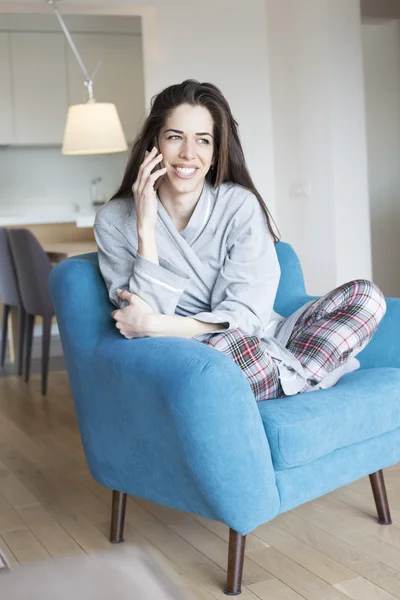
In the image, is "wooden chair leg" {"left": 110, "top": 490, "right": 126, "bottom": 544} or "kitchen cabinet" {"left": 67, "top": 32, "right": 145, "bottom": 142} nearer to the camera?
"wooden chair leg" {"left": 110, "top": 490, "right": 126, "bottom": 544}

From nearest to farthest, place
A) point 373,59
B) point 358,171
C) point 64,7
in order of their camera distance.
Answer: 1. point 358,171
2. point 64,7
3. point 373,59

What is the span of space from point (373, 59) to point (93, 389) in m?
4.58

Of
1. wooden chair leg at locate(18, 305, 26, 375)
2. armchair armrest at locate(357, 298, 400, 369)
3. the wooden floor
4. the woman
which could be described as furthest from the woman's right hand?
wooden chair leg at locate(18, 305, 26, 375)

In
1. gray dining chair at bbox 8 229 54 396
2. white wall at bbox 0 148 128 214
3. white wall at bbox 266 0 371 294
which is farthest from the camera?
white wall at bbox 0 148 128 214

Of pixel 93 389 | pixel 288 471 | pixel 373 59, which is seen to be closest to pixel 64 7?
pixel 373 59

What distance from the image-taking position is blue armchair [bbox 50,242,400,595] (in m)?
1.72

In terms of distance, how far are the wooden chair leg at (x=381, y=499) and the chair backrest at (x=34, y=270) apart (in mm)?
2443

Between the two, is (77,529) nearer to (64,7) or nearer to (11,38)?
(64,7)

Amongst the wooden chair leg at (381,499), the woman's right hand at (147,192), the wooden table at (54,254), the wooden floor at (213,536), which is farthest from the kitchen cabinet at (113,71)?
the wooden chair leg at (381,499)

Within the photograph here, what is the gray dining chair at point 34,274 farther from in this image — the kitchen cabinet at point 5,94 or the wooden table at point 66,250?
the kitchen cabinet at point 5,94

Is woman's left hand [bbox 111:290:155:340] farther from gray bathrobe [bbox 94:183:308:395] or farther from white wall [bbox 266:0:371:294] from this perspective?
white wall [bbox 266:0:371:294]

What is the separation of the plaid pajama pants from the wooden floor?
40cm

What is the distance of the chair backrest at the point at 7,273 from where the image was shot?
4.56m

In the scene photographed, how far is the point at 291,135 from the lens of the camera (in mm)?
4781
